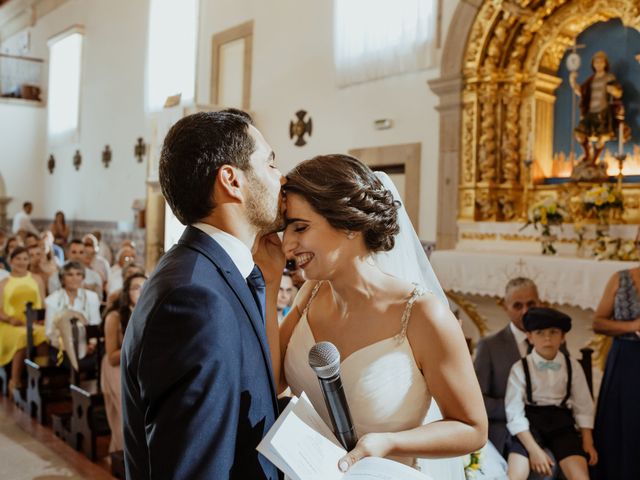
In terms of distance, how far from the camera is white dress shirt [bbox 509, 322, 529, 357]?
161 inches

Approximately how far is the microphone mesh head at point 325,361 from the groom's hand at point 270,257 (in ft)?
2.10

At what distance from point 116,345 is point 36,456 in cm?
114

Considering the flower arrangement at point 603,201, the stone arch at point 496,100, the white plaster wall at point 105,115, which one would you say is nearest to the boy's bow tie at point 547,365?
the flower arrangement at point 603,201

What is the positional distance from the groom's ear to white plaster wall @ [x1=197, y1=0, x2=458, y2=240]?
689cm

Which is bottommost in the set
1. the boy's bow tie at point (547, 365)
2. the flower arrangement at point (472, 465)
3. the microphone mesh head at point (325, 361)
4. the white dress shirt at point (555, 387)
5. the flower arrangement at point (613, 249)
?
the flower arrangement at point (472, 465)

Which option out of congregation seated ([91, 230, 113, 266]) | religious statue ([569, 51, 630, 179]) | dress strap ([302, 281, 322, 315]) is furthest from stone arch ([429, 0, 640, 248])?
congregation seated ([91, 230, 113, 266])

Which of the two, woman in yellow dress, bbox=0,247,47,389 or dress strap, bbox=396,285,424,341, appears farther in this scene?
woman in yellow dress, bbox=0,247,47,389

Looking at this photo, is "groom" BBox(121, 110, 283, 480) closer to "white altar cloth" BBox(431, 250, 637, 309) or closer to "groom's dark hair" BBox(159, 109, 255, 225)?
"groom's dark hair" BBox(159, 109, 255, 225)

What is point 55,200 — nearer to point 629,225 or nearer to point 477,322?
point 477,322

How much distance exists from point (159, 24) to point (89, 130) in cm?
368

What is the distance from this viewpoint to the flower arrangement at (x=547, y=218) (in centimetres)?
670

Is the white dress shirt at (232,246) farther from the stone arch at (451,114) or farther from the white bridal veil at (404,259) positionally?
the stone arch at (451,114)

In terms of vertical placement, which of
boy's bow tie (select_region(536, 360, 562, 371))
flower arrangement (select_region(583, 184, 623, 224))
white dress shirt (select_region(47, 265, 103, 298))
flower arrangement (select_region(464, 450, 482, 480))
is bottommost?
flower arrangement (select_region(464, 450, 482, 480))

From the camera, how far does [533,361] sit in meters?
3.82
